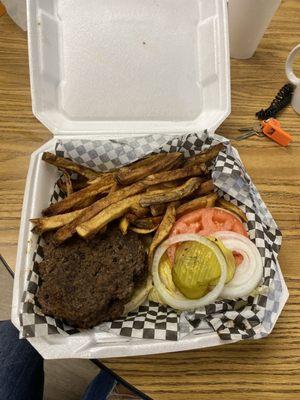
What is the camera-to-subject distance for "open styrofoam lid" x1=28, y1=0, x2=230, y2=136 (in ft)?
4.11

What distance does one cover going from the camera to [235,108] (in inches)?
58.3

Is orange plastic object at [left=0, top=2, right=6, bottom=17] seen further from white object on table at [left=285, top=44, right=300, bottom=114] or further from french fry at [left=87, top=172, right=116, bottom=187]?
white object on table at [left=285, top=44, right=300, bottom=114]

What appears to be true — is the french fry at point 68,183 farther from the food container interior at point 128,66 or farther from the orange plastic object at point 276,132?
the orange plastic object at point 276,132

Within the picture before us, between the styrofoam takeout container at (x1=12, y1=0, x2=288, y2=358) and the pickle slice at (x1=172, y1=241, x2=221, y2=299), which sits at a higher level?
the styrofoam takeout container at (x1=12, y1=0, x2=288, y2=358)

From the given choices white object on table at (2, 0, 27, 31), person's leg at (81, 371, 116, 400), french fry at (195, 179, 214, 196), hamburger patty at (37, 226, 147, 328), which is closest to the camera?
hamburger patty at (37, 226, 147, 328)

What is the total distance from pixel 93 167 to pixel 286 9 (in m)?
1.13

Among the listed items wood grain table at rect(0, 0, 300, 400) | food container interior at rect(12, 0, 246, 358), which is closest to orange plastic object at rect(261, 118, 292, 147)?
wood grain table at rect(0, 0, 300, 400)

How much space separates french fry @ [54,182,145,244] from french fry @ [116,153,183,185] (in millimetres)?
23

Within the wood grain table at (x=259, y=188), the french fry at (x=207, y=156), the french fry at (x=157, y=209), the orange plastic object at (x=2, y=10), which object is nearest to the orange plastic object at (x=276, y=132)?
the wood grain table at (x=259, y=188)

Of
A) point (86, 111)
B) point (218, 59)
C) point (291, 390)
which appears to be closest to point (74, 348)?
point (291, 390)

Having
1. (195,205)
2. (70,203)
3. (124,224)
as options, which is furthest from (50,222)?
(195,205)

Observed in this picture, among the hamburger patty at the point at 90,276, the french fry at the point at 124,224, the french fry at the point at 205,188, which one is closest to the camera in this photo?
the hamburger patty at the point at 90,276

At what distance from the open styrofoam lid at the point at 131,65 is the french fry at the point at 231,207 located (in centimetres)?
26

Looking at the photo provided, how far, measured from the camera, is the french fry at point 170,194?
1.07 metres
